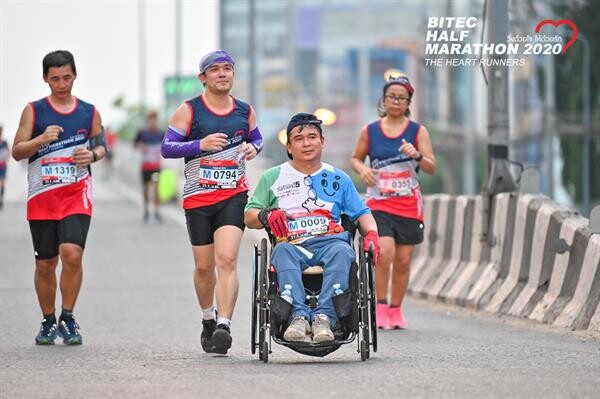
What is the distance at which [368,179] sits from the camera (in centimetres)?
1381

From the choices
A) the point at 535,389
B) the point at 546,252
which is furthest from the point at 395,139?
the point at 535,389

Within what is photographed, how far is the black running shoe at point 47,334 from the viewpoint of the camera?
40.5 ft

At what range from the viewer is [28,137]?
1227cm

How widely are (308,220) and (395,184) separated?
10.5ft

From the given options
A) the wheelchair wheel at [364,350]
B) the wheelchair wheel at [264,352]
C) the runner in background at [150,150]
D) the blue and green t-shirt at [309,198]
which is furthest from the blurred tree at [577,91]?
the wheelchair wheel at [264,352]

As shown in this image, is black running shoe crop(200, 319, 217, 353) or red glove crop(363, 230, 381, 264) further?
black running shoe crop(200, 319, 217, 353)

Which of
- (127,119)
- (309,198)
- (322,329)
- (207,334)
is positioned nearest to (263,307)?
(322,329)

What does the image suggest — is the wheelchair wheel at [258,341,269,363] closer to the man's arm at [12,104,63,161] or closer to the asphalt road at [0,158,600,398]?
the asphalt road at [0,158,600,398]

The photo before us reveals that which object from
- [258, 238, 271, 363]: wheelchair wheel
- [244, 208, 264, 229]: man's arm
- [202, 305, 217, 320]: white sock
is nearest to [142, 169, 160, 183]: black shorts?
[202, 305, 217, 320]: white sock

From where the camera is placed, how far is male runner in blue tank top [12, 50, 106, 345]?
1228 cm

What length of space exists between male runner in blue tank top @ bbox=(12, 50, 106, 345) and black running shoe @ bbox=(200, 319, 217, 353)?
120 centimetres

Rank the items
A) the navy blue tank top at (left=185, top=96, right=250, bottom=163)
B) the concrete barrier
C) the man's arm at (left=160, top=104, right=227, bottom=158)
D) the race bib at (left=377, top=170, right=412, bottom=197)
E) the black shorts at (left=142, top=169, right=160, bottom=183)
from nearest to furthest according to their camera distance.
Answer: the man's arm at (left=160, top=104, right=227, bottom=158) → the navy blue tank top at (left=185, top=96, right=250, bottom=163) → the concrete barrier → the race bib at (left=377, top=170, right=412, bottom=197) → the black shorts at (left=142, top=169, right=160, bottom=183)

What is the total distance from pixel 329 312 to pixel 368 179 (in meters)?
3.47

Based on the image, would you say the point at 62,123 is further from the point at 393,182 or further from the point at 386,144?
the point at 393,182
